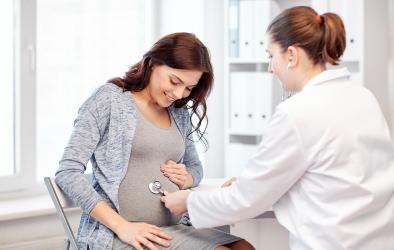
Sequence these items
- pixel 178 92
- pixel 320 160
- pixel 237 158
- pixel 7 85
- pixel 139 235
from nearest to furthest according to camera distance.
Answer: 1. pixel 320 160
2. pixel 139 235
3. pixel 178 92
4. pixel 7 85
5. pixel 237 158

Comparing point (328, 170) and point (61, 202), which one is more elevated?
point (328, 170)

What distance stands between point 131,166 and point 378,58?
5.20 feet

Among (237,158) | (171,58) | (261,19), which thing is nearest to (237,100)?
(237,158)

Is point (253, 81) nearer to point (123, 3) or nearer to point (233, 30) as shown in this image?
point (233, 30)

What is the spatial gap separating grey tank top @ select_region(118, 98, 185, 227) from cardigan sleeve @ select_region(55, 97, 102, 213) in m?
0.11

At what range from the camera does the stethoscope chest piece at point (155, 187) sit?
1205 mm

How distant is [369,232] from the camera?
89 centimetres

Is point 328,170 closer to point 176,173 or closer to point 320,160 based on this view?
point 320,160

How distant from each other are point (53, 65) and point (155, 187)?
4.40 ft

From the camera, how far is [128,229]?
108 centimetres

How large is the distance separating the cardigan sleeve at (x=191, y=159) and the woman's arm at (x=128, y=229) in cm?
40

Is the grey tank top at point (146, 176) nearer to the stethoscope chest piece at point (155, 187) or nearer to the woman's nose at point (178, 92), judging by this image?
the stethoscope chest piece at point (155, 187)

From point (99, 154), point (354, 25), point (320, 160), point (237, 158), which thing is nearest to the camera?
point (320, 160)

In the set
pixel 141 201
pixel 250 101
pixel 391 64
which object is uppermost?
pixel 391 64
